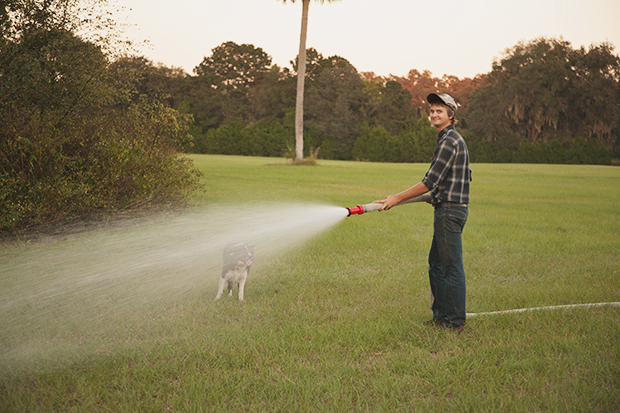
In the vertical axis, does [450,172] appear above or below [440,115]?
below

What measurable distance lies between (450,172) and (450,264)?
77 cm

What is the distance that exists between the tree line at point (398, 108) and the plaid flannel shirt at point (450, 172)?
40346 mm

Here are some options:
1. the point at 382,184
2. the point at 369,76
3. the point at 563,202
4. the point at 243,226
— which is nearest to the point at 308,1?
the point at 382,184

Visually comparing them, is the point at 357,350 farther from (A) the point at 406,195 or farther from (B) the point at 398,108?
(B) the point at 398,108

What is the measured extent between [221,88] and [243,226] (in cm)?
6330

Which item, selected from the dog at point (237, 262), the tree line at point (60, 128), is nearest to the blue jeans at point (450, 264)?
the dog at point (237, 262)

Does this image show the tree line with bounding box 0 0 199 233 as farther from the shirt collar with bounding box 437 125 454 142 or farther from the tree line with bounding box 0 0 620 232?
the shirt collar with bounding box 437 125 454 142

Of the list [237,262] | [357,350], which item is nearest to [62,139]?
[237,262]

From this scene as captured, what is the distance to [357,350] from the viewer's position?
11.9 feet

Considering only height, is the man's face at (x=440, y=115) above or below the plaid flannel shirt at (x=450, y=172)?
above

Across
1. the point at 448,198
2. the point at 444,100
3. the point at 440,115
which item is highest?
the point at 444,100

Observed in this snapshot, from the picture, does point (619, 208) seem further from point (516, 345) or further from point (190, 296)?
point (190, 296)

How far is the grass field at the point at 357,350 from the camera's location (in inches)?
116

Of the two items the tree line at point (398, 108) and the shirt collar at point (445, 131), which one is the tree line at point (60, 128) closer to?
the shirt collar at point (445, 131)
